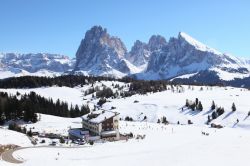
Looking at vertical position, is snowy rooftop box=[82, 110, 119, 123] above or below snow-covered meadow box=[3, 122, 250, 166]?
above

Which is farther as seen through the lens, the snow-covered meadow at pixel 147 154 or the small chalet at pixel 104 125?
the small chalet at pixel 104 125

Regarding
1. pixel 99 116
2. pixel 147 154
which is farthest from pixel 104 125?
pixel 147 154

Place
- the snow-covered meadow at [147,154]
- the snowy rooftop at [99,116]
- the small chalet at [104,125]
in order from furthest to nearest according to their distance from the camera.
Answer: the snowy rooftop at [99,116] < the small chalet at [104,125] < the snow-covered meadow at [147,154]

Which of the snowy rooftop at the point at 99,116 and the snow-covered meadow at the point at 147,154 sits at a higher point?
the snowy rooftop at the point at 99,116

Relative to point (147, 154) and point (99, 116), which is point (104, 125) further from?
point (147, 154)

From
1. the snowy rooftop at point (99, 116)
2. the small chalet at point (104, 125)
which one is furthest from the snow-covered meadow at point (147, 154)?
the snowy rooftop at point (99, 116)

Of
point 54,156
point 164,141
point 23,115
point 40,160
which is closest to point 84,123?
point 23,115

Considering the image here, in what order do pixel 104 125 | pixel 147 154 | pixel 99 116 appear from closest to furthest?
pixel 147 154 < pixel 104 125 < pixel 99 116

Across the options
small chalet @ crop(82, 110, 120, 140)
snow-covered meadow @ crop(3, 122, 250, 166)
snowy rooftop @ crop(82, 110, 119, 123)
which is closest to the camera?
snow-covered meadow @ crop(3, 122, 250, 166)

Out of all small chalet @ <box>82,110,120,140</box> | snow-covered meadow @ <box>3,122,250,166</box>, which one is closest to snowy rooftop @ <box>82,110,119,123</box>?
small chalet @ <box>82,110,120,140</box>

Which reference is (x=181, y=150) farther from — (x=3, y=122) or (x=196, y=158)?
(x=3, y=122)

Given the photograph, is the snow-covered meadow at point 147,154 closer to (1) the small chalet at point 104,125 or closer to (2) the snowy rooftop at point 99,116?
(1) the small chalet at point 104,125

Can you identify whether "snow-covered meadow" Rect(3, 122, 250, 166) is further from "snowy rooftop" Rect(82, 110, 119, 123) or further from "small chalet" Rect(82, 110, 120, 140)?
"snowy rooftop" Rect(82, 110, 119, 123)

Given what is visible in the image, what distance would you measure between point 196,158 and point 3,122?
75.6 metres
